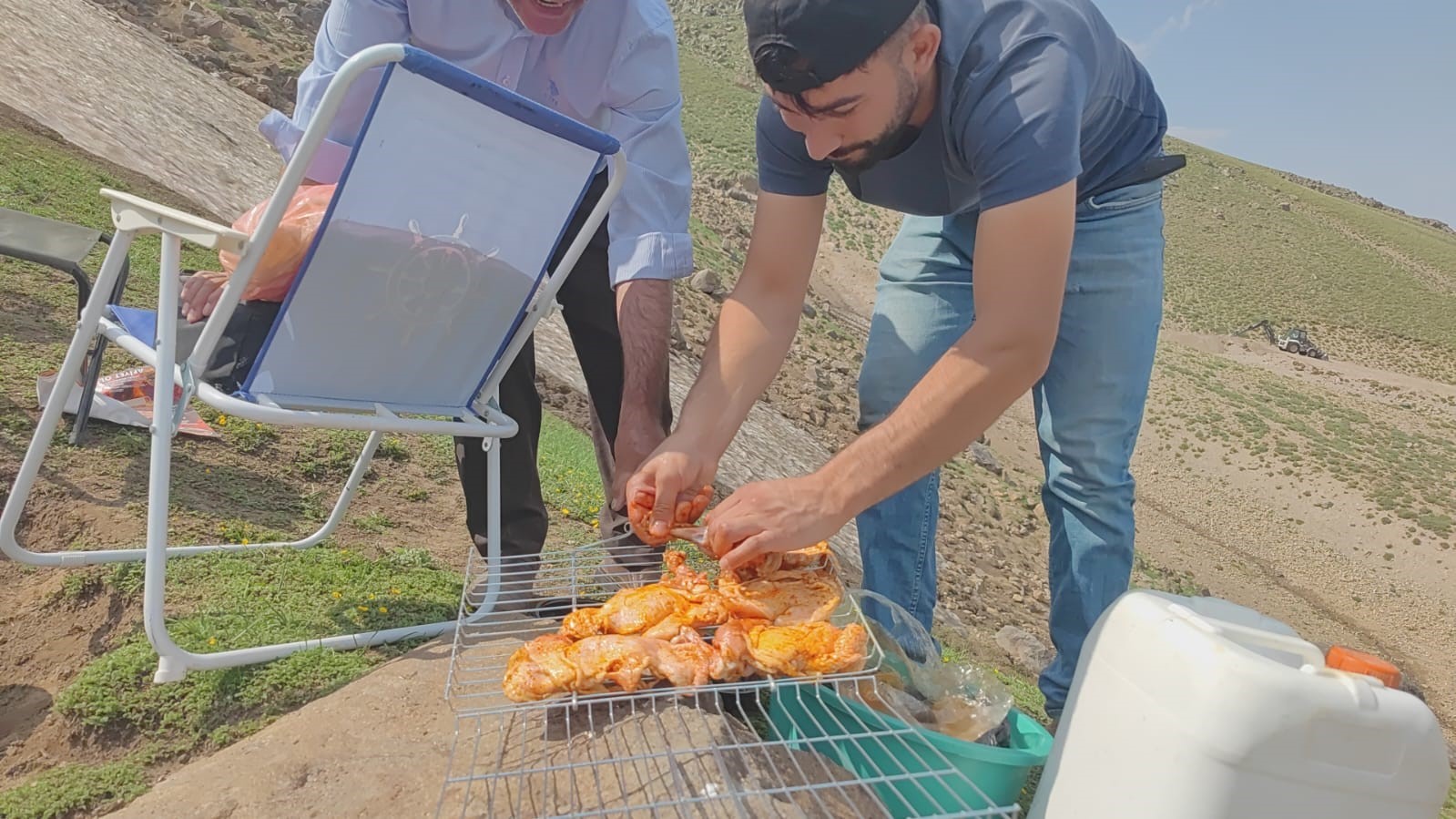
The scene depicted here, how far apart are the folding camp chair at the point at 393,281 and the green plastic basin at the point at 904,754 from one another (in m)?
1.03

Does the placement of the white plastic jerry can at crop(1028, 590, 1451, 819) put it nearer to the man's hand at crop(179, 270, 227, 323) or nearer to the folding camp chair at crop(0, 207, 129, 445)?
the man's hand at crop(179, 270, 227, 323)

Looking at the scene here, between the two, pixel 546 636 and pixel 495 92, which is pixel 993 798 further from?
pixel 495 92

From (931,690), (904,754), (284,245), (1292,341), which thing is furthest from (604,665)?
(1292,341)

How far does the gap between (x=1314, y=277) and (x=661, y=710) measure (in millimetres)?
47046

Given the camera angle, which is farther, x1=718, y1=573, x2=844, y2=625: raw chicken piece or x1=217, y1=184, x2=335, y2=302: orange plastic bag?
x1=217, y1=184, x2=335, y2=302: orange plastic bag

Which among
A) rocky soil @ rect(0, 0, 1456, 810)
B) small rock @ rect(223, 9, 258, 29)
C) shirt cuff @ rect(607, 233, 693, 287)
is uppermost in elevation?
small rock @ rect(223, 9, 258, 29)

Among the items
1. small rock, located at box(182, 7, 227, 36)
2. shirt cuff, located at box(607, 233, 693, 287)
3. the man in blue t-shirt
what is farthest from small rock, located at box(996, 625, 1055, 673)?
small rock, located at box(182, 7, 227, 36)

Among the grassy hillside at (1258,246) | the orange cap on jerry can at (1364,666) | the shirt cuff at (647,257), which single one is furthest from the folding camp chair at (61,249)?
the grassy hillside at (1258,246)

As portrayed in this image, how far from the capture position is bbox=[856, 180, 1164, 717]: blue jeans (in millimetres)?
2643

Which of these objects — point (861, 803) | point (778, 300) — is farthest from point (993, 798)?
point (778, 300)

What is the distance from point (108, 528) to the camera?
3.41 m

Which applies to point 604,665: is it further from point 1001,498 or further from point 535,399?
point 1001,498

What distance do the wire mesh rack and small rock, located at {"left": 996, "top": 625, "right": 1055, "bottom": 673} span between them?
13.7 feet

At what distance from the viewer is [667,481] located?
8.30ft
